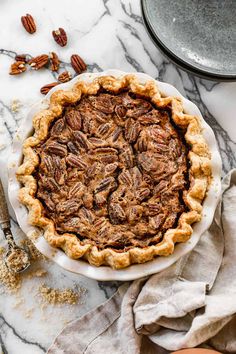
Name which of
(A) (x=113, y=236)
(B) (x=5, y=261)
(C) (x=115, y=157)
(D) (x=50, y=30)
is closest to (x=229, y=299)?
(A) (x=113, y=236)

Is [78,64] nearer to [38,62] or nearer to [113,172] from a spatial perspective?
[38,62]

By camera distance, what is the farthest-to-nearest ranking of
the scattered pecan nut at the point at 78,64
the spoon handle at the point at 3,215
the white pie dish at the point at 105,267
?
the scattered pecan nut at the point at 78,64 < the spoon handle at the point at 3,215 < the white pie dish at the point at 105,267

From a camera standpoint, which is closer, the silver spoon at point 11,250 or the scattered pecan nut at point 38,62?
the silver spoon at point 11,250

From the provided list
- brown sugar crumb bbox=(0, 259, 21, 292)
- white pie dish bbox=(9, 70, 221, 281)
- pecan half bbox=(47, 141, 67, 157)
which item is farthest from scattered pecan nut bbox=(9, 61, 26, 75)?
brown sugar crumb bbox=(0, 259, 21, 292)

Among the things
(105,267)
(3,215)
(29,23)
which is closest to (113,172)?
(105,267)

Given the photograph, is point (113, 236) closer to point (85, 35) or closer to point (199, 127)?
point (199, 127)

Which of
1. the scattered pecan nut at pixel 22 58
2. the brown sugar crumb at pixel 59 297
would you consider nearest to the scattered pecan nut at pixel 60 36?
the scattered pecan nut at pixel 22 58

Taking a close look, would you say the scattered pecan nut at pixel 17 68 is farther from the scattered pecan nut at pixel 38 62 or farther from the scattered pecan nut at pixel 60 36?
the scattered pecan nut at pixel 60 36

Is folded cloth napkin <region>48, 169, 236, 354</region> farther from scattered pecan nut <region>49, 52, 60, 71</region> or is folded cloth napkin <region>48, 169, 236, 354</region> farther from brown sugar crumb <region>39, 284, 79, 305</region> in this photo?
scattered pecan nut <region>49, 52, 60, 71</region>
